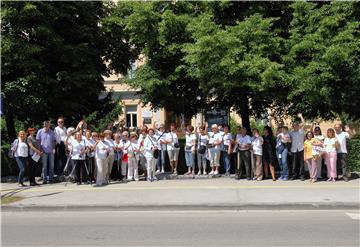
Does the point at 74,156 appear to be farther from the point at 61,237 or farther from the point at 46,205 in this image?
the point at 61,237

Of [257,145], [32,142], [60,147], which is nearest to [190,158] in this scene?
[257,145]

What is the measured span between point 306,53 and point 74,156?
7937 mm

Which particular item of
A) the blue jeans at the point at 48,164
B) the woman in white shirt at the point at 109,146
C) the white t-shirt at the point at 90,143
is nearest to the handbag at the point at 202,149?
the woman in white shirt at the point at 109,146

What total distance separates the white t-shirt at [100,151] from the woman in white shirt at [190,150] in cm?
Result: 285

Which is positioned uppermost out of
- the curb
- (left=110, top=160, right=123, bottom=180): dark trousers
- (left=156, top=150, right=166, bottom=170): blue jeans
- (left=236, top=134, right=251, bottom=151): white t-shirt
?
(left=236, top=134, right=251, bottom=151): white t-shirt

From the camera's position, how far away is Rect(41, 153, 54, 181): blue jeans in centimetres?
1551


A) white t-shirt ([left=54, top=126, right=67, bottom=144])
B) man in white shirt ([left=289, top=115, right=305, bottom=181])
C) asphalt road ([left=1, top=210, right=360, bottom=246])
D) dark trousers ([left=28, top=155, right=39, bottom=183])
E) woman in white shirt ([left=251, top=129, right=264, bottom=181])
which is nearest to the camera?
asphalt road ([left=1, top=210, right=360, bottom=246])

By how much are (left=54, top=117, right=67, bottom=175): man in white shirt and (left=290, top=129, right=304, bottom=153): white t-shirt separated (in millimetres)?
7127

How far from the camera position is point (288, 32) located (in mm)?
16938

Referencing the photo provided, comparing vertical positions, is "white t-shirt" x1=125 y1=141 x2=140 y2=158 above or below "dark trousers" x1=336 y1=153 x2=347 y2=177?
above

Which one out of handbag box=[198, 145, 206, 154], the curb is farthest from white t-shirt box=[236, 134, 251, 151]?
the curb

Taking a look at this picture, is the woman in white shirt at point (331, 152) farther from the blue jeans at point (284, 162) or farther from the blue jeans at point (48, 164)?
the blue jeans at point (48, 164)

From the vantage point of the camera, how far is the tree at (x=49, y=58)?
16297 millimetres

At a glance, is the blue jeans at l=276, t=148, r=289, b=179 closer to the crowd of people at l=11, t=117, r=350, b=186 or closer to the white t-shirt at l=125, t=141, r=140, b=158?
the crowd of people at l=11, t=117, r=350, b=186
